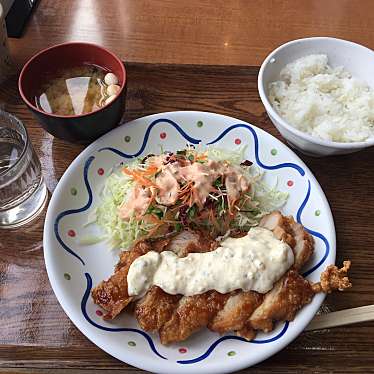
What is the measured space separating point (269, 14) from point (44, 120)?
1371 millimetres

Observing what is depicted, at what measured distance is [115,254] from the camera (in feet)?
5.56

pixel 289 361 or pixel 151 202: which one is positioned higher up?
pixel 151 202

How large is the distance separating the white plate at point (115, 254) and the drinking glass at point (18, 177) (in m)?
0.12

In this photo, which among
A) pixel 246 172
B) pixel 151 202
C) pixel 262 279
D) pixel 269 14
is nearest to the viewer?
pixel 262 279

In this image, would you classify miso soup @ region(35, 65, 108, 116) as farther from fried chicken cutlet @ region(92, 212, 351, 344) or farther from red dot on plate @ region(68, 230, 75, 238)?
fried chicken cutlet @ region(92, 212, 351, 344)

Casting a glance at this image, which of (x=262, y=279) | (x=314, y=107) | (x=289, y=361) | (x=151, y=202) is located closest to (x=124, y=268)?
(x=151, y=202)

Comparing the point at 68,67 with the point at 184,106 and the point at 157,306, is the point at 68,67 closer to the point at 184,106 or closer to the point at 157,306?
the point at 184,106

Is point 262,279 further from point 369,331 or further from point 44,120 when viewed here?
point 44,120

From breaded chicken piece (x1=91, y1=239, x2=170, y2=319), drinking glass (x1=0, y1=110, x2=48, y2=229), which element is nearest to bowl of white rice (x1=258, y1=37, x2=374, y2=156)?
breaded chicken piece (x1=91, y1=239, x2=170, y2=319)

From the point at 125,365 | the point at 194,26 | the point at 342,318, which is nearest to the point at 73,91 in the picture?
the point at 194,26

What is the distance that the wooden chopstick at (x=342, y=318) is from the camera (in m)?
1.41

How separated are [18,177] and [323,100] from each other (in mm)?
1208

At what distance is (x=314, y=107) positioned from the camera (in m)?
1.88

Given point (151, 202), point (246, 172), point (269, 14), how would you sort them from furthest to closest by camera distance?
point (269, 14) < point (246, 172) < point (151, 202)
